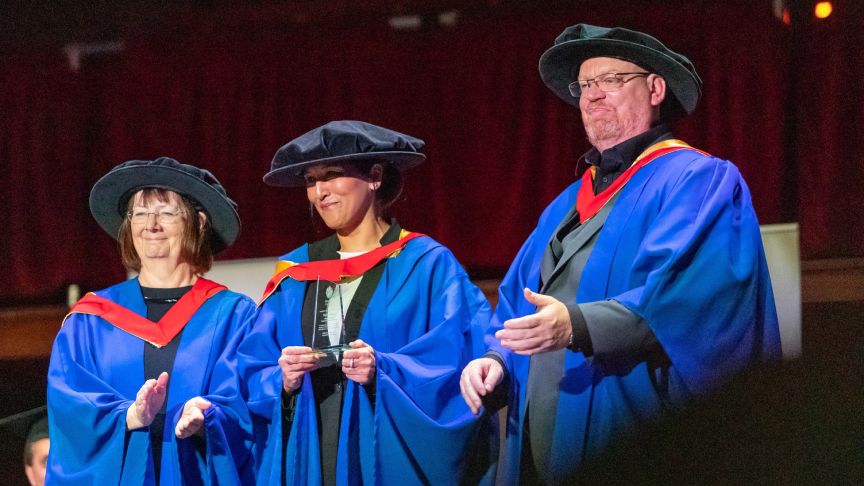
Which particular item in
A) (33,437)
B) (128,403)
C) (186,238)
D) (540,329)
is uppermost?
(186,238)

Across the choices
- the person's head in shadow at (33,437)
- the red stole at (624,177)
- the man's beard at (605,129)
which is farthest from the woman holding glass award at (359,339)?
the person's head in shadow at (33,437)

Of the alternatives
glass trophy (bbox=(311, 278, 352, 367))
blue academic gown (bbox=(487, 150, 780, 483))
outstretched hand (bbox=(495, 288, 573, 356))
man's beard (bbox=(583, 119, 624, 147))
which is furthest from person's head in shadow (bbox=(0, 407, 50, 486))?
man's beard (bbox=(583, 119, 624, 147))

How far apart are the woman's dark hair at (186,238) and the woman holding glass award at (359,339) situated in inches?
9.7

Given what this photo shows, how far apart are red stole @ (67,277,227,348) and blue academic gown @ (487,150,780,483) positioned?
3.33 ft

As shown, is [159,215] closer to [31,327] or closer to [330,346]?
[330,346]

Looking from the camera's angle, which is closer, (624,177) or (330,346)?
(624,177)

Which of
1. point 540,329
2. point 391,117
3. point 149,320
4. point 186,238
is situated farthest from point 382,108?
point 540,329

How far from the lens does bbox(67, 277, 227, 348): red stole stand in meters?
2.85

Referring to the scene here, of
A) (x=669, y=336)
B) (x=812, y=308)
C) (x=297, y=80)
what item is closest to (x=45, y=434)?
(x=297, y=80)

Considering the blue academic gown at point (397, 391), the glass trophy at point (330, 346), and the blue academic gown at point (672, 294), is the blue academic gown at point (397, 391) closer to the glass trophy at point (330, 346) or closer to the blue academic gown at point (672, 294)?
the glass trophy at point (330, 346)

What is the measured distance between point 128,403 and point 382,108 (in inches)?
64.3

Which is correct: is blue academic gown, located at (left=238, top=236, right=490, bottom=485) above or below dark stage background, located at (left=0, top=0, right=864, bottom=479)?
below

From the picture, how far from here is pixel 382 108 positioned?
392 centimetres

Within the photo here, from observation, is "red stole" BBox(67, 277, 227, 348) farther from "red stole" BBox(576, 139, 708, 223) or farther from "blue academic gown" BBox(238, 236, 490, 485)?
"red stole" BBox(576, 139, 708, 223)
